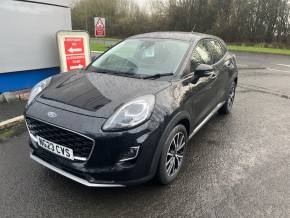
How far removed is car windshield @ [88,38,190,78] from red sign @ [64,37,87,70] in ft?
7.87

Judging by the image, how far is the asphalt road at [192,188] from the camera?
2773 millimetres

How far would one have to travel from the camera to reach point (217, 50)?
488 centimetres

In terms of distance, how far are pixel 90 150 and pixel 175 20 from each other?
35.0 meters

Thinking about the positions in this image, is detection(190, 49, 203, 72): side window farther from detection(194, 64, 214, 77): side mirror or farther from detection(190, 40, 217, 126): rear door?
detection(194, 64, 214, 77): side mirror

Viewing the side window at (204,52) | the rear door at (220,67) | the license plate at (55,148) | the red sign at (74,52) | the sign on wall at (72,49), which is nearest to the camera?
the license plate at (55,148)

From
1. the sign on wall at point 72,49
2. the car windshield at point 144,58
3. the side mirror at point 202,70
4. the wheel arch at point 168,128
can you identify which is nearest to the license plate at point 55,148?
the wheel arch at point 168,128

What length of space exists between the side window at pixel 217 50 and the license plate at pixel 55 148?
283 centimetres

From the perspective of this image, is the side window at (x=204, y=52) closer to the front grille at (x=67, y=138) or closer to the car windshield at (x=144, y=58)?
the car windshield at (x=144, y=58)

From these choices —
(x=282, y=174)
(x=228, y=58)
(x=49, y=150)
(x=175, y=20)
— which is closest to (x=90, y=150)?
(x=49, y=150)

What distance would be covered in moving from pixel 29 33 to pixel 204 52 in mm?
3700

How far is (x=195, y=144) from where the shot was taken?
4230mm

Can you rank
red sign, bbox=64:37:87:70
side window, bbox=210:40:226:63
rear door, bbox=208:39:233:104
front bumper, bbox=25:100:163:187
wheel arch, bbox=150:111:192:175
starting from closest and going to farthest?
front bumper, bbox=25:100:163:187
wheel arch, bbox=150:111:192:175
rear door, bbox=208:39:233:104
side window, bbox=210:40:226:63
red sign, bbox=64:37:87:70

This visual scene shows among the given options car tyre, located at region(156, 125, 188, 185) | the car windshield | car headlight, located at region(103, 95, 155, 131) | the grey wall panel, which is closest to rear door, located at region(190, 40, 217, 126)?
the car windshield

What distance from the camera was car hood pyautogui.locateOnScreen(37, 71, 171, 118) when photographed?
8.98 ft
